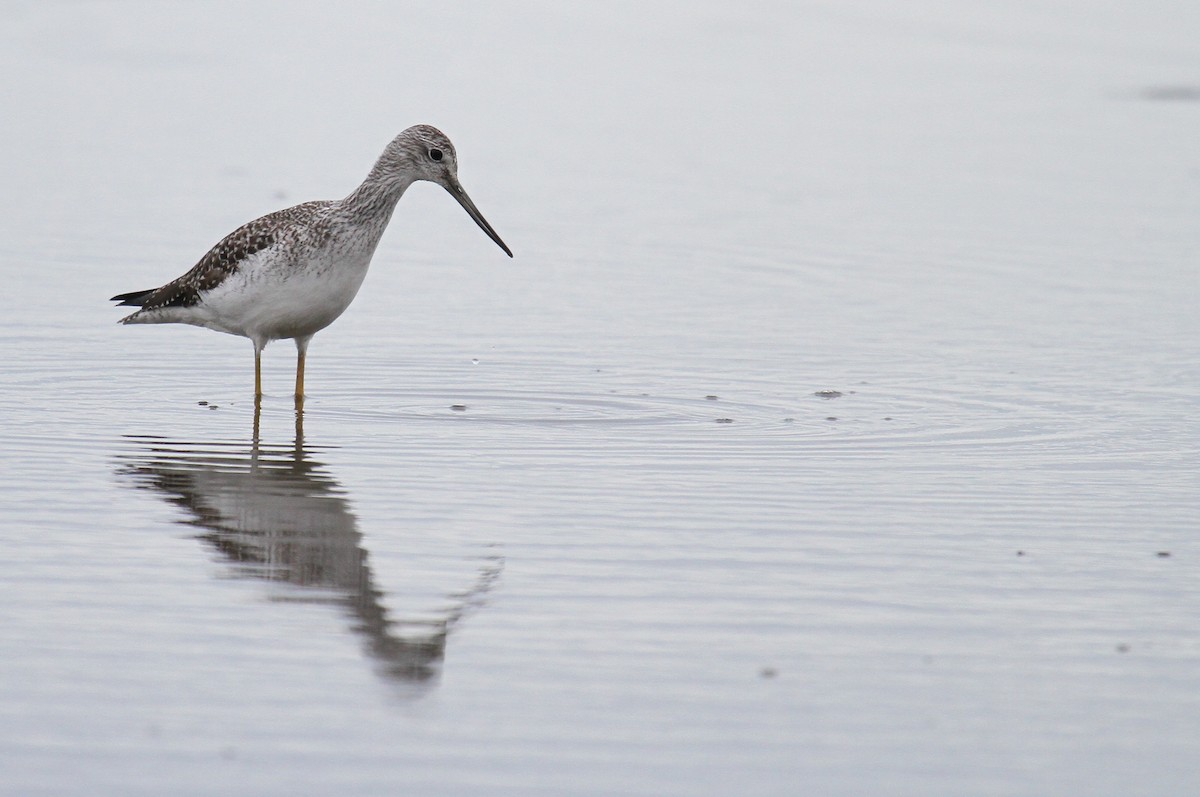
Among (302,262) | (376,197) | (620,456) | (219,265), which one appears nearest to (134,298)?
(219,265)

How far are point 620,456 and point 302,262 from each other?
232cm

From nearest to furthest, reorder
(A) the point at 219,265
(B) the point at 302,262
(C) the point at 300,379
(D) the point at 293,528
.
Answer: (D) the point at 293,528 → (B) the point at 302,262 → (C) the point at 300,379 → (A) the point at 219,265

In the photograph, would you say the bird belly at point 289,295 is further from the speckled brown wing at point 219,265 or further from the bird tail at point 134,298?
the bird tail at point 134,298

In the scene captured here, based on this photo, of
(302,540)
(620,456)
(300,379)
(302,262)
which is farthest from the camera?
(300,379)

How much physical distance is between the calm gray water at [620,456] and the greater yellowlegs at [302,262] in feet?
1.35

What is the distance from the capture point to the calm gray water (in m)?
5.12

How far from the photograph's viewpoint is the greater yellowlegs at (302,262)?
383 inches

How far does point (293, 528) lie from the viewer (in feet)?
23.5

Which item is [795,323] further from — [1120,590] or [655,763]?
[655,763]

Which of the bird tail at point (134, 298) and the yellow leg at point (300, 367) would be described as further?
the bird tail at point (134, 298)

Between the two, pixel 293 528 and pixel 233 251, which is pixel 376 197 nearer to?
pixel 233 251

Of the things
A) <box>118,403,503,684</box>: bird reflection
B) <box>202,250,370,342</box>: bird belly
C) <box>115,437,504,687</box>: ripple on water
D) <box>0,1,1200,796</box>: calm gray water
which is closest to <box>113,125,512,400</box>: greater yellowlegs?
<box>202,250,370,342</box>: bird belly

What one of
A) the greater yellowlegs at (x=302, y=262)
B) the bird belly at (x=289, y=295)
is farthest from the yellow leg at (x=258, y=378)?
the bird belly at (x=289, y=295)

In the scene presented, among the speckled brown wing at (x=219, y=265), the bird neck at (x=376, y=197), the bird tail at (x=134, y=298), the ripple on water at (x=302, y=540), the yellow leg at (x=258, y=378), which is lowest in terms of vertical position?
the ripple on water at (x=302, y=540)
